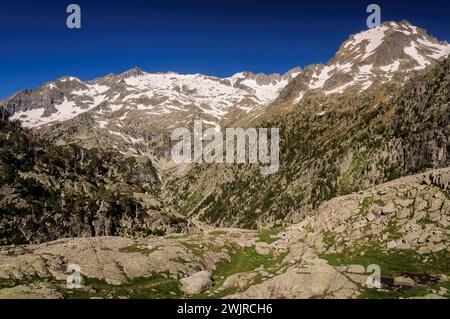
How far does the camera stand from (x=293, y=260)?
78.9m

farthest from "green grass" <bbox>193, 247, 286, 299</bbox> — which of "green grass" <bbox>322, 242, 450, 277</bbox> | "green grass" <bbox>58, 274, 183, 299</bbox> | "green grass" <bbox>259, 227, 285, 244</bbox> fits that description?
"green grass" <bbox>322, 242, 450, 277</bbox>

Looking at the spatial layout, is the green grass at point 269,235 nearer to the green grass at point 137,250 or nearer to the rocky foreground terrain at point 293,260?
the rocky foreground terrain at point 293,260

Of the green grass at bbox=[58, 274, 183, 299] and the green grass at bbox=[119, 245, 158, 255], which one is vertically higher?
the green grass at bbox=[119, 245, 158, 255]

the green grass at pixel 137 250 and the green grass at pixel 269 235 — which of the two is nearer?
the green grass at pixel 137 250

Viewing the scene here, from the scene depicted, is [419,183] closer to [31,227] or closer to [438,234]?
[438,234]

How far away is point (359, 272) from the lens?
60.0m

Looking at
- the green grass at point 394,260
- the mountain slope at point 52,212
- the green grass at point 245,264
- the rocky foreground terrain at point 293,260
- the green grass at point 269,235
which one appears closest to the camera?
the rocky foreground terrain at point 293,260

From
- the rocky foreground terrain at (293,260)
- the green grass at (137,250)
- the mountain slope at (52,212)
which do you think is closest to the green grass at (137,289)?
the rocky foreground terrain at (293,260)

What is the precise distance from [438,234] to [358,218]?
1672cm

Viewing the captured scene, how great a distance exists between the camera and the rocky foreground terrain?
58.7 meters

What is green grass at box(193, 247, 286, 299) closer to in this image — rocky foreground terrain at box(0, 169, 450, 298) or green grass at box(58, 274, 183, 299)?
rocky foreground terrain at box(0, 169, 450, 298)

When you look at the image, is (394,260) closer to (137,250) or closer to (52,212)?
(137,250)

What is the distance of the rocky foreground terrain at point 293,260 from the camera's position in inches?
2312
